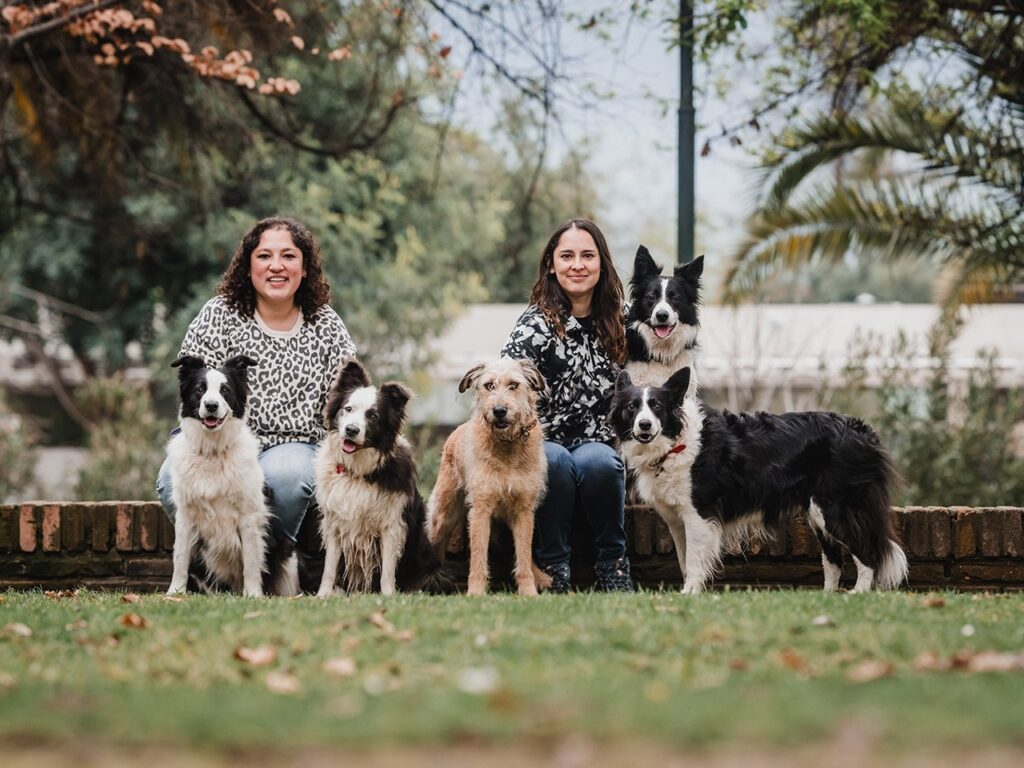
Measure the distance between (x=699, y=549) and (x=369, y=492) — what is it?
1.68m

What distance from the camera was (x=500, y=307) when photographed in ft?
86.6

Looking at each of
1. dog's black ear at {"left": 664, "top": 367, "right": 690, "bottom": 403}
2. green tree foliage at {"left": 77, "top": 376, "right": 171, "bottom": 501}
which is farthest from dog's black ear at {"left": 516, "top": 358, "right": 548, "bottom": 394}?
green tree foliage at {"left": 77, "top": 376, "right": 171, "bottom": 501}

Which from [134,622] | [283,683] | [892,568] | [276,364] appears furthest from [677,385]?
[283,683]

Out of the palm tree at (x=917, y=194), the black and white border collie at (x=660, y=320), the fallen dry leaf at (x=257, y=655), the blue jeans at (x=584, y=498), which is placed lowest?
the fallen dry leaf at (x=257, y=655)

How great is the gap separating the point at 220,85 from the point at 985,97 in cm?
658

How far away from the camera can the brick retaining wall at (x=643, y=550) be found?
266 inches

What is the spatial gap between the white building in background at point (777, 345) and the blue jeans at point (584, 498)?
30.1 ft

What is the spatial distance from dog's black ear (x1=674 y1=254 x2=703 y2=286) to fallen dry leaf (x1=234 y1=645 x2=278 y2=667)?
11.9 feet

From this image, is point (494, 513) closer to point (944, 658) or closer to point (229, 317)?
point (229, 317)

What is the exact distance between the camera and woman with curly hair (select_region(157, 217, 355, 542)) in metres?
6.64

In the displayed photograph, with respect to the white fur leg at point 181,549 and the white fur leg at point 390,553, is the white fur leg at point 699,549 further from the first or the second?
the white fur leg at point 181,549

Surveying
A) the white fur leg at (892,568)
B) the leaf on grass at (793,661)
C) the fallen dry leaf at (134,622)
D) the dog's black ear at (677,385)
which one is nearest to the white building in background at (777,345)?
the white fur leg at (892,568)

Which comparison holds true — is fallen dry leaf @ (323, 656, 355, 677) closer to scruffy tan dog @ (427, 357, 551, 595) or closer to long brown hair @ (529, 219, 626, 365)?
scruffy tan dog @ (427, 357, 551, 595)

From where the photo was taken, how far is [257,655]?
3.97m
